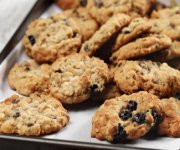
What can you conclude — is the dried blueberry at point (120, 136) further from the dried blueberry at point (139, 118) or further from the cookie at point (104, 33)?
the cookie at point (104, 33)

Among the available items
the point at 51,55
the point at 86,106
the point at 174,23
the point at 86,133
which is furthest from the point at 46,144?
the point at 174,23

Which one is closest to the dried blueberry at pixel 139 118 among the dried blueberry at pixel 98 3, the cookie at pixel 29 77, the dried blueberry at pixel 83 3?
the cookie at pixel 29 77

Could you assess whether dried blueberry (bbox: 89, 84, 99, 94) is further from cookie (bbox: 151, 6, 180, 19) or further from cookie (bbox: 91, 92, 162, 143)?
cookie (bbox: 151, 6, 180, 19)

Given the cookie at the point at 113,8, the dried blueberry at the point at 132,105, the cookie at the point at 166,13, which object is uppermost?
the cookie at the point at 113,8

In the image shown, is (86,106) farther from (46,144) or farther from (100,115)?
(46,144)

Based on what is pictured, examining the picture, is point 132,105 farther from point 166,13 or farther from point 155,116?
point 166,13

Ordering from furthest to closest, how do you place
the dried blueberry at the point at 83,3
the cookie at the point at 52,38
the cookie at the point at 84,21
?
the dried blueberry at the point at 83,3 → the cookie at the point at 84,21 → the cookie at the point at 52,38
